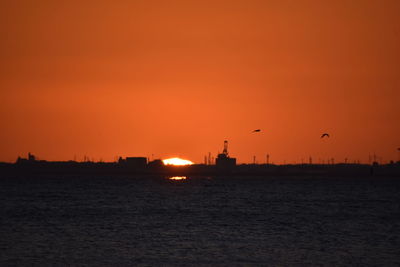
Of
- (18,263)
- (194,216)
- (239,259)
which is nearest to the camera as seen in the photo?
(18,263)

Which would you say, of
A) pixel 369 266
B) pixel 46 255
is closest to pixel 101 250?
pixel 46 255

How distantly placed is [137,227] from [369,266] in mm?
29243

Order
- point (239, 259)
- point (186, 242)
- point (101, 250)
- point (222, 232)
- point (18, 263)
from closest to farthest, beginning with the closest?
1. point (18, 263)
2. point (239, 259)
3. point (101, 250)
4. point (186, 242)
5. point (222, 232)

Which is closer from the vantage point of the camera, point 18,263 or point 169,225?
point 18,263

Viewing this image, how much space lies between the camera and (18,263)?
42.8 m

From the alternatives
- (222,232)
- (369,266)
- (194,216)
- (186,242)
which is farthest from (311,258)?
(194,216)

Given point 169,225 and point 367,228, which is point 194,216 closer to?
point 169,225

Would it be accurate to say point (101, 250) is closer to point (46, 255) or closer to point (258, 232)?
point (46, 255)

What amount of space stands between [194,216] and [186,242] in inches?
1101

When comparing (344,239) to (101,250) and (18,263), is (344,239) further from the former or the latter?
(18,263)

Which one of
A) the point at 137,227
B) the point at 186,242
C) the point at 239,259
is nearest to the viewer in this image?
the point at 239,259

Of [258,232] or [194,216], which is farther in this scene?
[194,216]

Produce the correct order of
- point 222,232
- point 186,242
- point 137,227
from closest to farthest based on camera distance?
1. point 186,242
2. point 222,232
3. point 137,227

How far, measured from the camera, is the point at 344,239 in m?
58.6
